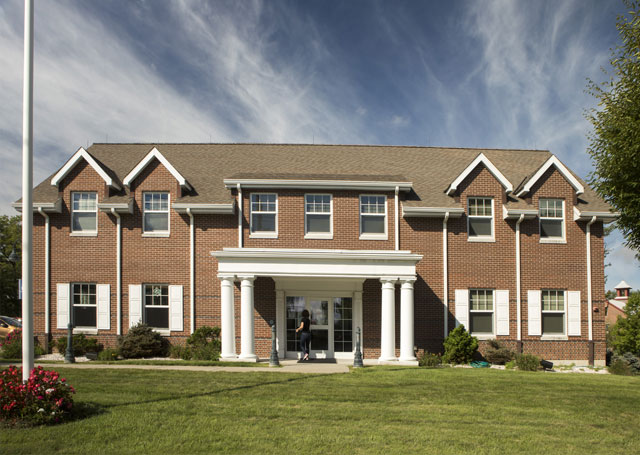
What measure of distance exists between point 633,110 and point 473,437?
1335cm

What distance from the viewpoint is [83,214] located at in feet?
63.3

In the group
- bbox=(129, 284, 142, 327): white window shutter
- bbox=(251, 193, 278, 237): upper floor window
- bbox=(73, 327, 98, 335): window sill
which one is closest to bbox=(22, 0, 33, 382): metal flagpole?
bbox=(129, 284, 142, 327): white window shutter

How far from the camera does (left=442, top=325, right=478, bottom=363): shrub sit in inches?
685

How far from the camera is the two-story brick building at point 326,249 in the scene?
18.6 meters

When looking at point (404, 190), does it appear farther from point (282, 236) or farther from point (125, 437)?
point (125, 437)

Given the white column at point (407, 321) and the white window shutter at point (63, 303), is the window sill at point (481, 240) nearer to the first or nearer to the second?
the white column at point (407, 321)

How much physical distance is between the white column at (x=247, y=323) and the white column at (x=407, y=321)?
5378 millimetres

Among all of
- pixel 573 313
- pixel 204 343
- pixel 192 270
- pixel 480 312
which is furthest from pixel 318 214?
pixel 573 313

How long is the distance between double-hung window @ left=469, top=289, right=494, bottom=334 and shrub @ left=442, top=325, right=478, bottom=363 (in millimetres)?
1490

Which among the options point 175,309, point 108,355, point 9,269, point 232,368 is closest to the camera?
point 232,368

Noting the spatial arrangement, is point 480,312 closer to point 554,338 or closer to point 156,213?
point 554,338

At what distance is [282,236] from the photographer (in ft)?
62.7

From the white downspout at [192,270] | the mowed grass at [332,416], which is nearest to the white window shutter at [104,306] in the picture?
the white downspout at [192,270]

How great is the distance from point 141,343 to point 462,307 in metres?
12.8
